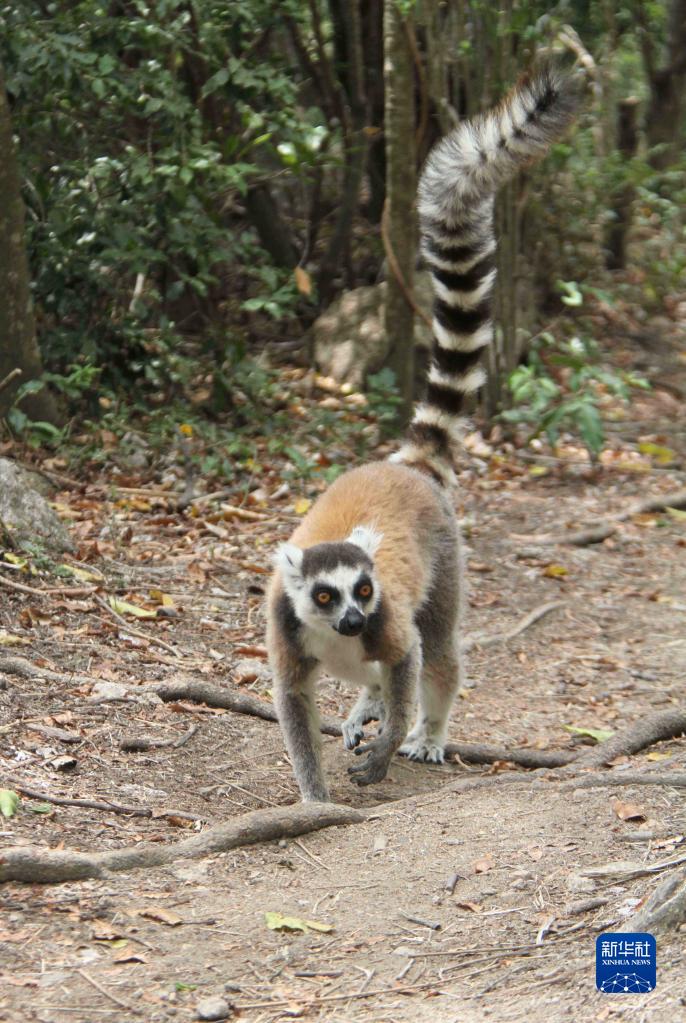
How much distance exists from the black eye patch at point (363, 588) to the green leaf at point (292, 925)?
1388mm

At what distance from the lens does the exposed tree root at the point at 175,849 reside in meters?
3.04

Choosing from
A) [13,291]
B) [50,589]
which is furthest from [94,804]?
[13,291]

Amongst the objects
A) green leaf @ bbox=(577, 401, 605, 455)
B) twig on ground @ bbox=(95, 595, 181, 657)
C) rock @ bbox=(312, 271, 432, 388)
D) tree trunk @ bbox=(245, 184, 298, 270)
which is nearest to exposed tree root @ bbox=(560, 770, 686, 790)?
twig on ground @ bbox=(95, 595, 181, 657)

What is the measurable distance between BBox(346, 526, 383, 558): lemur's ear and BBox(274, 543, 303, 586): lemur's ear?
193 millimetres

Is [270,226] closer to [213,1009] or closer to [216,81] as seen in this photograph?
[216,81]

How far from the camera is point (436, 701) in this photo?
496 centimetres

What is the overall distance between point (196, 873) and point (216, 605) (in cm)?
277

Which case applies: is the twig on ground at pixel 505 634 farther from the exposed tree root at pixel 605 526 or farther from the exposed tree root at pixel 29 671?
the exposed tree root at pixel 29 671

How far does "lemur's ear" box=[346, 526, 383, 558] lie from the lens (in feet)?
14.2

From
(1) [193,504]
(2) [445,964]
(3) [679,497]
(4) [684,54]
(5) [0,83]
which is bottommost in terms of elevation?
(3) [679,497]

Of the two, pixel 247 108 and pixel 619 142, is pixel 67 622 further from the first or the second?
pixel 619 142

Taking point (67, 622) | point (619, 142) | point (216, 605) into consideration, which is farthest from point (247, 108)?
point (619, 142)

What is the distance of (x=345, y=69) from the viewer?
387 inches

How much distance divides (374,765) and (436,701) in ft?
2.07
